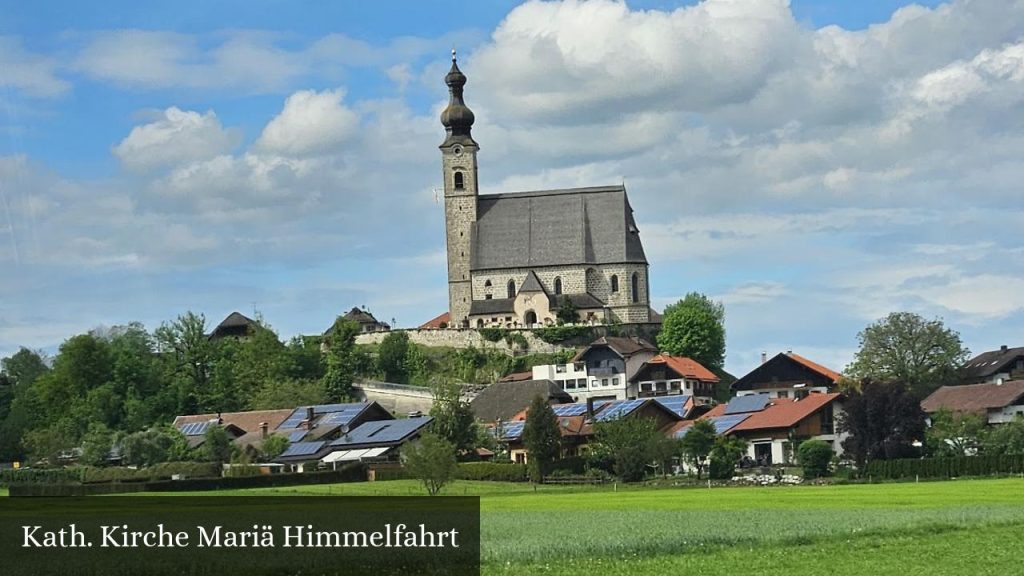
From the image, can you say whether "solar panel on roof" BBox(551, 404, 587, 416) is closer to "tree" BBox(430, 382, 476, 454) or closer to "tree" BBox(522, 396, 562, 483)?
"tree" BBox(430, 382, 476, 454)

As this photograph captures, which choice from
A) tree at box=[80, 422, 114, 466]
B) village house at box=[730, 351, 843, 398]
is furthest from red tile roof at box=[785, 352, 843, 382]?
tree at box=[80, 422, 114, 466]

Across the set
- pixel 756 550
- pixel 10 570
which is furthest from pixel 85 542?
pixel 756 550

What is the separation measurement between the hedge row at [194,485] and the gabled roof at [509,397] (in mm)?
28626

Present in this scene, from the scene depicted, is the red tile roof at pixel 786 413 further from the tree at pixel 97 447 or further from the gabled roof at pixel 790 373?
the tree at pixel 97 447

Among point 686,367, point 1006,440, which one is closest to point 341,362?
point 686,367

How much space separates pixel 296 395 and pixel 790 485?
5563 centimetres

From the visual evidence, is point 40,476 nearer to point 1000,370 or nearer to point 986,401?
point 986,401

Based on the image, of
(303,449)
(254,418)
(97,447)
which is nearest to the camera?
(303,449)

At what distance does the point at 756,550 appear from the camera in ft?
114

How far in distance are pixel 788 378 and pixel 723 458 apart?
40970mm

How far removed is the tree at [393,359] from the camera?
12812 centimetres

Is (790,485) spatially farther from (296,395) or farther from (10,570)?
(296,395)

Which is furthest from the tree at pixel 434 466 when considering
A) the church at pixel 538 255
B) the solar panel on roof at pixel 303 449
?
the church at pixel 538 255

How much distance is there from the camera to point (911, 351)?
12494 cm
